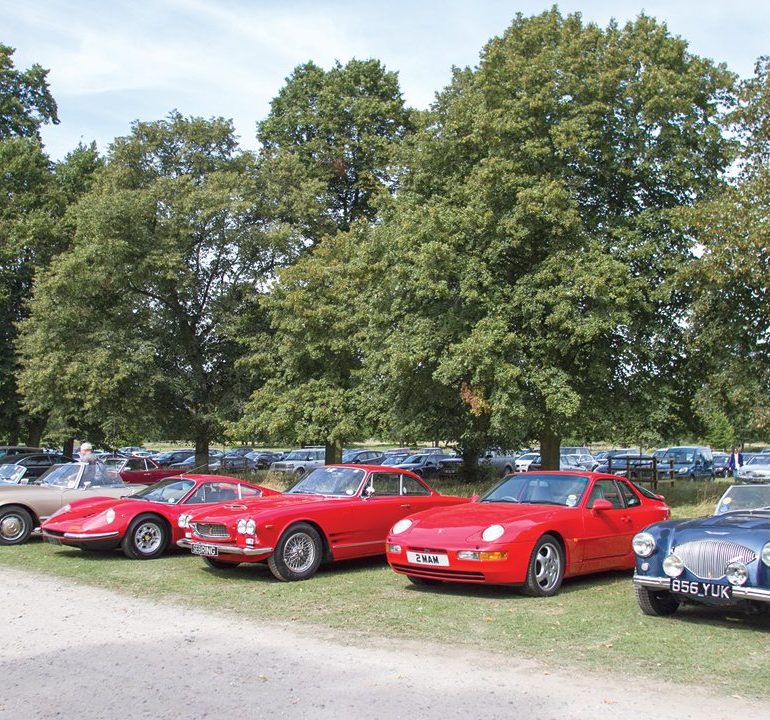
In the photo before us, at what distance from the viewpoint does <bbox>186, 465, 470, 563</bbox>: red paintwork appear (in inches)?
421

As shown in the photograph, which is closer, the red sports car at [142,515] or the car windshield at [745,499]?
the car windshield at [745,499]

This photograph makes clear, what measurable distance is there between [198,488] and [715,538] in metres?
8.76

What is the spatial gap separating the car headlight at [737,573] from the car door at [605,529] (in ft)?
8.58

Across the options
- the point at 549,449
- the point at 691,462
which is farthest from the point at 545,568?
the point at 691,462

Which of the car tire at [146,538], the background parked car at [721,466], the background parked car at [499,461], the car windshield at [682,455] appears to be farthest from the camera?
the background parked car at [721,466]

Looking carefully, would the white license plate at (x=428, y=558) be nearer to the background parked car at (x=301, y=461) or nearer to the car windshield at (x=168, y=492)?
the car windshield at (x=168, y=492)

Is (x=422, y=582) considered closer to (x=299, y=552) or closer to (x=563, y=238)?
(x=299, y=552)

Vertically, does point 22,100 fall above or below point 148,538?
above

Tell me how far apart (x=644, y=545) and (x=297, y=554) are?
4671 millimetres

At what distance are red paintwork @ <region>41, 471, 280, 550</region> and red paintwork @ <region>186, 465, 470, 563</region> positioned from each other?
1.44 m

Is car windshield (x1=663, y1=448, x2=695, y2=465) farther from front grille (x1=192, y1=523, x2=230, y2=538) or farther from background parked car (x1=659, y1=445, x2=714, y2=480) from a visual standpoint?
front grille (x1=192, y1=523, x2=230, y2=538)

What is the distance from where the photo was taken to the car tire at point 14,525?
1495 centimetres

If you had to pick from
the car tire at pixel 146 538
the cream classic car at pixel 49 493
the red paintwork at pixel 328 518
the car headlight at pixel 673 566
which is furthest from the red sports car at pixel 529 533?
the cream classic car at pixel 49 493

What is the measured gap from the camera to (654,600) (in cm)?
863
